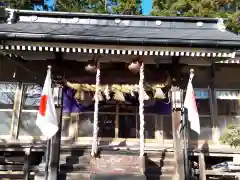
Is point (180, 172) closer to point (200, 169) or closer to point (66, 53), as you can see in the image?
point (200, 169)

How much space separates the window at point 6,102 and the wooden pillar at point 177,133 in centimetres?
540

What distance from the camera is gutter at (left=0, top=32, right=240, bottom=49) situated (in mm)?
8711

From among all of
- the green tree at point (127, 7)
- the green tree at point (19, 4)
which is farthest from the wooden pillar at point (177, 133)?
the green tree at point (19, 4)

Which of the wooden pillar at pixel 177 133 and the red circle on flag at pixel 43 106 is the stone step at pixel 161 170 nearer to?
the wooden pillar at pixel 177 133

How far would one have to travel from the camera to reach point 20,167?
9891mm

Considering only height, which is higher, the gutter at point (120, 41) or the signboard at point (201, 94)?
the gutter at point (120, 41)

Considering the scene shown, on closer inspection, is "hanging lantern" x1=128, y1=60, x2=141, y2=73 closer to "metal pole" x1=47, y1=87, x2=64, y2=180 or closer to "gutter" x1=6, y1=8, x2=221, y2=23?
"metal pole" x1=47, y1=87, x2=64, y2=180

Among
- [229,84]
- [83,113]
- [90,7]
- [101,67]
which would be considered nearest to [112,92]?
[101,67]

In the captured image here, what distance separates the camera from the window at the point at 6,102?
425 inches

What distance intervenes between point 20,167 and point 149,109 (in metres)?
4.48

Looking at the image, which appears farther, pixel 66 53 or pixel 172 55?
pixel 66 53

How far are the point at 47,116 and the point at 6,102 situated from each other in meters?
3.28

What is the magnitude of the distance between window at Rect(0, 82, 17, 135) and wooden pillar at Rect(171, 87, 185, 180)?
212 inches

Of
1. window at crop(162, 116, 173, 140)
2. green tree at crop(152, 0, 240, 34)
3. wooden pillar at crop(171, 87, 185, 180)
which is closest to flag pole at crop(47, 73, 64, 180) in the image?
wooden pillar at crop(171, 87, 185, 180)
